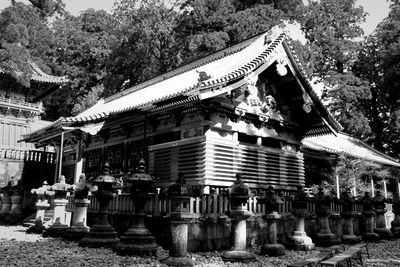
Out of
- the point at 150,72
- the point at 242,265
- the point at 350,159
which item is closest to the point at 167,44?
the point at 150,72

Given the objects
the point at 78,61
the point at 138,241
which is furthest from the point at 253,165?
the point at 78,61

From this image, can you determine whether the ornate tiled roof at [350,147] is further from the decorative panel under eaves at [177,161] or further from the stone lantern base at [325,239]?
the decorative panel under eaves at [177,161]

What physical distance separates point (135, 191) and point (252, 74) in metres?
6.90

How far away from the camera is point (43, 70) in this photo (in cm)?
3900

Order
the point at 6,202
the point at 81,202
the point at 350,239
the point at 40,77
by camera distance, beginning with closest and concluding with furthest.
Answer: the point at 81,202
the point at 350,239
the point at 6,202
the point at 40,77

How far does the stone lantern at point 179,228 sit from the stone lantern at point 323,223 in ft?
21.3

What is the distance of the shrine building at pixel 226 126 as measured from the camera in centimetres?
1367

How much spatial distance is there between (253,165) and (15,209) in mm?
12896

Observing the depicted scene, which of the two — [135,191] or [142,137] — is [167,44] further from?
[135,191]

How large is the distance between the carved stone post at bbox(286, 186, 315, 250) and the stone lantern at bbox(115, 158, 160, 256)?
4.63 metres

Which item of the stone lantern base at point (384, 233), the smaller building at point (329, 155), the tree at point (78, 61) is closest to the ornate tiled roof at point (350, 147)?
the smaller building at point (329, 155)

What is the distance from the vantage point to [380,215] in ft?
54.4

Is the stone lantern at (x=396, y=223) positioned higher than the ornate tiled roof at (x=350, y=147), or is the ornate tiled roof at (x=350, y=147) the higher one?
the ornate tiled roof at (x=350, y=147)

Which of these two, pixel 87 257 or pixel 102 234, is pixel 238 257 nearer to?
pixel 87 257
